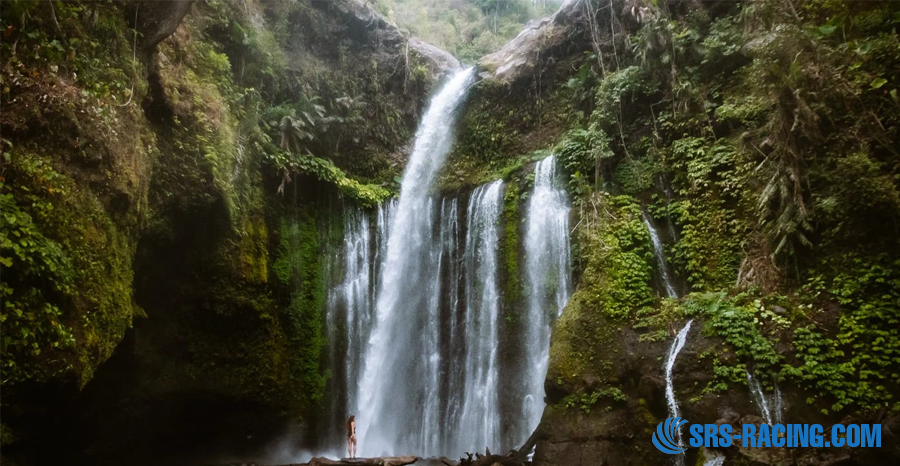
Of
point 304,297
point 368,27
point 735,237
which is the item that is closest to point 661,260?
point 735,237

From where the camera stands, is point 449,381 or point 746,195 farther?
point 449,381

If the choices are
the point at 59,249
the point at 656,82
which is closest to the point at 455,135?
the point at 656,82

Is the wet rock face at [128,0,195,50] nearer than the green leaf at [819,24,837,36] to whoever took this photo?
Yes

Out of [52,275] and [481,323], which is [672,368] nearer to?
[481,323]

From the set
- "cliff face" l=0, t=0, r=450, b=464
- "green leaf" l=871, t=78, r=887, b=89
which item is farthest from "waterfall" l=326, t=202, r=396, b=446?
"green leaf" l=871, t=78, r=887, b=89

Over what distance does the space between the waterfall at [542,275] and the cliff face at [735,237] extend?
20.7 inches

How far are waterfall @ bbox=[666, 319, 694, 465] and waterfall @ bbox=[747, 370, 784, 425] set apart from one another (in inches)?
41.2

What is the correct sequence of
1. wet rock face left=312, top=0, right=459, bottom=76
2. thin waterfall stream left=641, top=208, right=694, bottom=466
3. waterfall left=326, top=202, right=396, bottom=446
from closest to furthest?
thin waterfall stream left=641, top=208, right=694, bottom=466
waterfall left=326, top=202, right=396, bottom=446
wet rock face left=312, top=0, right=459, bottom=76

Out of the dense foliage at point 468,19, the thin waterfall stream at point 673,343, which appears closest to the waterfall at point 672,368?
the thin waterfall stream at point 673,343

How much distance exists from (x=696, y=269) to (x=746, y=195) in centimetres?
168

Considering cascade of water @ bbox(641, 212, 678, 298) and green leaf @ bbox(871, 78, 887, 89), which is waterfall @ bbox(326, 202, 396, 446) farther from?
green leaf @ bbox(871, 78, 887, 89)

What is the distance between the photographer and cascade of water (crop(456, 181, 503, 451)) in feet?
37.8

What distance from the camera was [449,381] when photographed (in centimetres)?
1245

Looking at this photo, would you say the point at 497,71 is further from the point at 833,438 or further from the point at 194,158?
the point at 833,438
